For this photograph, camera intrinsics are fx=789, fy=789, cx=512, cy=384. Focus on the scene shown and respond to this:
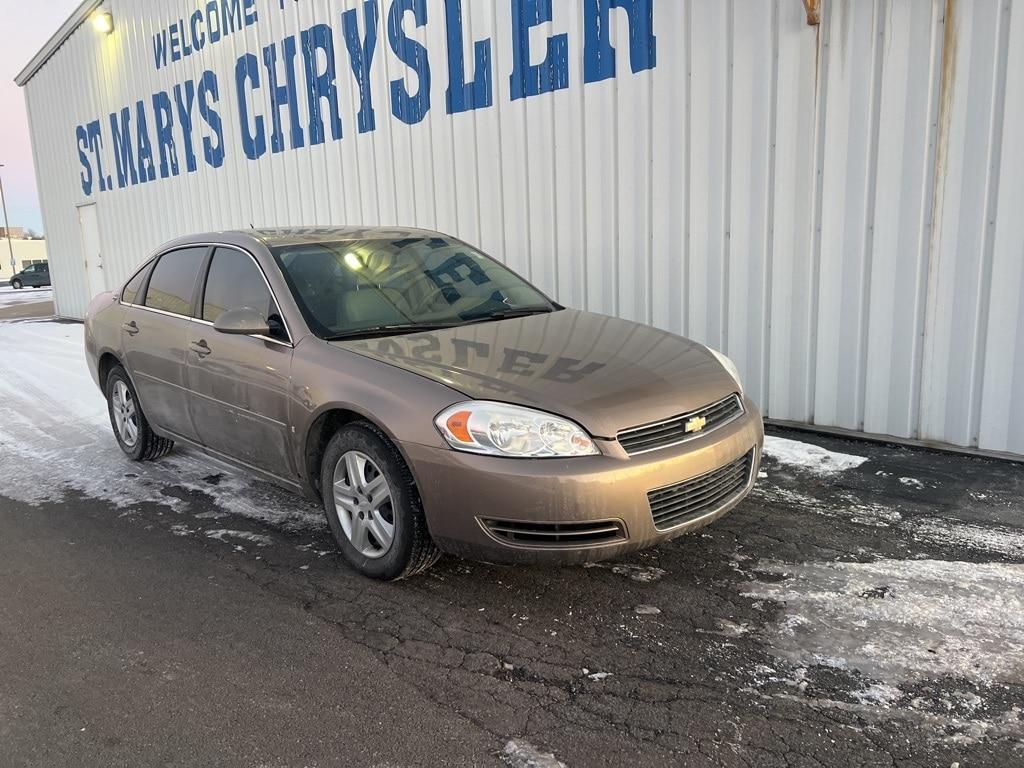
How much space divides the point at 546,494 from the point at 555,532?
176 millimetres

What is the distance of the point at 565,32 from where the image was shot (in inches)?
267

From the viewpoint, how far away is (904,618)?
3.10 m

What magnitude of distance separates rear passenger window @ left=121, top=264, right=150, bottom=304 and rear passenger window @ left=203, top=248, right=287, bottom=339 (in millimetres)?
1086

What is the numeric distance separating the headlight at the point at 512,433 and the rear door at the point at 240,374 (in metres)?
1.12

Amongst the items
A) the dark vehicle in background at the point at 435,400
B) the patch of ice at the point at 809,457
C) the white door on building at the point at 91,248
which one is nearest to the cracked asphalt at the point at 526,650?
the dark vehicle in background at the point at 435,400

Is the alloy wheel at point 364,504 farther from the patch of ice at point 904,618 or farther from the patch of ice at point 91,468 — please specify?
the patch of ice at point 904,618

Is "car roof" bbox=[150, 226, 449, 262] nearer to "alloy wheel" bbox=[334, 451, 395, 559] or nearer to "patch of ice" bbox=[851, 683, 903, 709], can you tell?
"alloy wheel" bbox=[334, 451, 395, 559]

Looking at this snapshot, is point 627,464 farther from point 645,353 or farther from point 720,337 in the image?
point 720,337

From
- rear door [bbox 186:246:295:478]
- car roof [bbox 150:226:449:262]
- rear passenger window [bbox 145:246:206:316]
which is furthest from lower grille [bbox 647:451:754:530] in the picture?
rear passenger window [bbox 145:246:206:316]

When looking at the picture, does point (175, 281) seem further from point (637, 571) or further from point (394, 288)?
point (637, 571)

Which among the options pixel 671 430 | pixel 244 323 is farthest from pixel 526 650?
pixel 244 323

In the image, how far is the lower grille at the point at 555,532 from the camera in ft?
10.00

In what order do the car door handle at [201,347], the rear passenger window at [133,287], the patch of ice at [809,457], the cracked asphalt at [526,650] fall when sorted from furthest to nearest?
the rear passenger window at [133,287] → the patch of ice at [809,457] → the car door handle at [201,347] → the cracked asphalt at [526,650]

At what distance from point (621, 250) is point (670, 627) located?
165 inches
